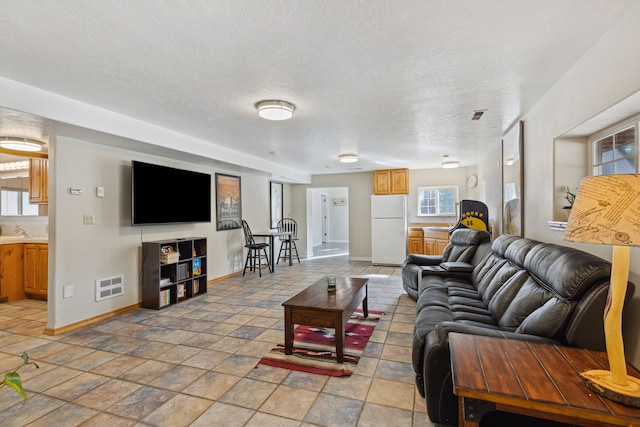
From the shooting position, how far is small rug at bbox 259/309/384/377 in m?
2.52

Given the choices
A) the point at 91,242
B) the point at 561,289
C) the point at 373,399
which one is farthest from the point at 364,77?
the point at 91,242

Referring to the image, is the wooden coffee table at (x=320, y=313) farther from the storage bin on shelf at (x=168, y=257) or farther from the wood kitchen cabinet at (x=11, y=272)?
the wood kitchen cabinet at (x=11, y=272)

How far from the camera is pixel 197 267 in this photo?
16.0ft

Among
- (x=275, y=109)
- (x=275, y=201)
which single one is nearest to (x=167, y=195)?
(x=275, y=109)

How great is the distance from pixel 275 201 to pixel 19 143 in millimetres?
5113

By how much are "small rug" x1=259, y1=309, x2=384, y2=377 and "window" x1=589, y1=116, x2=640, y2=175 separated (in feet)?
7.80

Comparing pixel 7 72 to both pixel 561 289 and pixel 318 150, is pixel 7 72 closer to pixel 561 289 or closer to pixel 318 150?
pixel 318 150

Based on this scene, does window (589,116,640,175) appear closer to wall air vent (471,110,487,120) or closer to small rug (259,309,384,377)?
wall air vent (471,110,487,120)

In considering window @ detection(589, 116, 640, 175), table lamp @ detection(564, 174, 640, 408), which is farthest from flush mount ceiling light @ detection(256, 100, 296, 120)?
window @ detection(589, 116, 640, 175)

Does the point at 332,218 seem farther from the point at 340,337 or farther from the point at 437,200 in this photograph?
the point at 340,337

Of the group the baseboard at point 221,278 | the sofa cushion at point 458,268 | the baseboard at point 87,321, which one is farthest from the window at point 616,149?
the baseboard at point 221,278

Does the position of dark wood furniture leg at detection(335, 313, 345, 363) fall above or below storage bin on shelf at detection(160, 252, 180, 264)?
below

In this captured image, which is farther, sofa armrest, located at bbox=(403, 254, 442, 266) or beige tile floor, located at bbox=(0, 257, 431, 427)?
sofa armrest, located at bbox=(403, 254, 442, 266)

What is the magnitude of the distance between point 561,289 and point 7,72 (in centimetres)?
400
